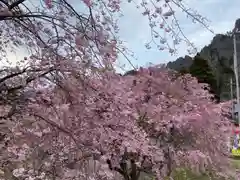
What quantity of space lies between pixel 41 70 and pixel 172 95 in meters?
7.22

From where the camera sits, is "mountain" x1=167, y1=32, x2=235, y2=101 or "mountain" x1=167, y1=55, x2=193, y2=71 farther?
"mountain" x1=167, y1=32, x2=235, y2=101

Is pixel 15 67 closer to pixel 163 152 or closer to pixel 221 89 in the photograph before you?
pixel 163 152

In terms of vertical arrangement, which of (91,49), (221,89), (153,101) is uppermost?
(221,89)

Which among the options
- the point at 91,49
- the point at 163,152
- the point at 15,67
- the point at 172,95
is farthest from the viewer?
the point at 172,95

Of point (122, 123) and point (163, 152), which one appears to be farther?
point (163, 152)

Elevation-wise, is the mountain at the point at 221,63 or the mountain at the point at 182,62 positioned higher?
the mountain at the point at 221,63

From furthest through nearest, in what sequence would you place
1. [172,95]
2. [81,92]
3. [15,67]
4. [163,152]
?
[172,95] < [163,152] < [15,67] < [81,92]

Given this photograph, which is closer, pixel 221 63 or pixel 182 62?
pixel 182 62

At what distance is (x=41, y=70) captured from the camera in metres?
3.69

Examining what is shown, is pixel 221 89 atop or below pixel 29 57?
atop

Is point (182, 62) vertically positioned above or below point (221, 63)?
below

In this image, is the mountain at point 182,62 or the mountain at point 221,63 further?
the mountain at point 221,63

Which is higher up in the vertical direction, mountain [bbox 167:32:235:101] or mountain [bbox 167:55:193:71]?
mountain [bbox 167:32:235:101]

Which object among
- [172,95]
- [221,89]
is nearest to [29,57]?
[172,95]
